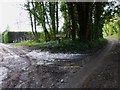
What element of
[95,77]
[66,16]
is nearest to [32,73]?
[95,77]

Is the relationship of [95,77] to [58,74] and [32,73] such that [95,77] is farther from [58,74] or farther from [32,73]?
[32,73]

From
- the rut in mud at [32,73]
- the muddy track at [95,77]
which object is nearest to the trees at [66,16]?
the rut in mud at [32,73]

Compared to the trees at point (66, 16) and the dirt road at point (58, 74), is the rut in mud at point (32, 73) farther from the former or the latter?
the trees at point (66, 16)

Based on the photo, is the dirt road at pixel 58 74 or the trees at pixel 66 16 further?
the trees at pixel 66 16

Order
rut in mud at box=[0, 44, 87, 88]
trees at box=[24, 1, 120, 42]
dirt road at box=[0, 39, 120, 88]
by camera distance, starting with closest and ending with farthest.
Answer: dirt road at box=[0, 39, 120, 88], rut in mud at box=[0, 44, 87, 88], trees at box=[24, 1, 120, 42]

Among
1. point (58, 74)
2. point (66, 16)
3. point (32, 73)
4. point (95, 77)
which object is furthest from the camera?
point (66, 16)

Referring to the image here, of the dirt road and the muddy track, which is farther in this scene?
the dirt road

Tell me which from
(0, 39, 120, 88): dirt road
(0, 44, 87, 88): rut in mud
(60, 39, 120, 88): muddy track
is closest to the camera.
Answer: (60, 39, 120, 88): muddy track

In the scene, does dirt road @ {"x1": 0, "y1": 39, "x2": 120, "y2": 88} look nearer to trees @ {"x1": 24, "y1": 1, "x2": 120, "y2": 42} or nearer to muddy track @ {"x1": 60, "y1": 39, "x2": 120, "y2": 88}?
muddy track @ {"x1": 60, "y1": 39, "x2": 120, "y2": 88}

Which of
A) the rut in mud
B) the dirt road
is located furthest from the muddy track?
the rut in mud

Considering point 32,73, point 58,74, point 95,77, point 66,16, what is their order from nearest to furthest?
1. point 95,77
2. point 58,74
3. point 32,73
4. point 66,16

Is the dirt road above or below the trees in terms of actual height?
below

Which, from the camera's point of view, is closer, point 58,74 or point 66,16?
point 58,74

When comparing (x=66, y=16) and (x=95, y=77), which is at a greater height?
(x=66, y=16)
